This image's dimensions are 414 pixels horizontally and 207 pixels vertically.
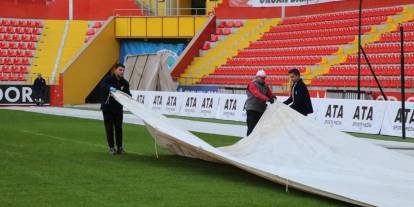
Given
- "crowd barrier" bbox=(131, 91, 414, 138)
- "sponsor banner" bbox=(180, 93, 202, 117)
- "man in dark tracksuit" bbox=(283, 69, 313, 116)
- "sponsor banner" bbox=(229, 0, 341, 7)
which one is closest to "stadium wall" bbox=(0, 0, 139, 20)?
"sponsor banner" bbox=(229, 0, 341, 7)

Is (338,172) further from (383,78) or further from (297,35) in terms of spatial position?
(297,35)

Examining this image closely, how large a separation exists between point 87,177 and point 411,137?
510 inches

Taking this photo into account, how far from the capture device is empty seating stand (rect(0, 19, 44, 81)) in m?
48.5

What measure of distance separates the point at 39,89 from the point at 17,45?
6.38 metres

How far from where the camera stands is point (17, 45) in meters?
50.2

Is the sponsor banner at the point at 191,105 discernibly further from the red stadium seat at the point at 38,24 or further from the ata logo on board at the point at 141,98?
the red stadium seat at the point at 38,24

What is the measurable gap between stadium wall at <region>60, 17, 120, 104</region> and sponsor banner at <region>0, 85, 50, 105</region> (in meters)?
1.35

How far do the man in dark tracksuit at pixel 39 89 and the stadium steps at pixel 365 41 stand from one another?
48.4 ft

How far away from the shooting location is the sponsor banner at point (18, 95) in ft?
149

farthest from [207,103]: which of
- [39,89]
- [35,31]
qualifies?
[35,31]

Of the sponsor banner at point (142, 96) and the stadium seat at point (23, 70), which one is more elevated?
the stadium seat at point (23, 70)

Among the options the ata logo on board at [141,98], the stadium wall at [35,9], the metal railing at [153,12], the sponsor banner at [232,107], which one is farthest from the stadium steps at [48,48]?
the sponsor banner at [232,107]

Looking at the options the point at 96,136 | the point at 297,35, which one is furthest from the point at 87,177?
the point at 297,35

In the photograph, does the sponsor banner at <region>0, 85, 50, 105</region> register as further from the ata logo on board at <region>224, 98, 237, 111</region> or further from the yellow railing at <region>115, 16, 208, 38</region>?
the ata logo on board at <region>224, 98, 237, 111</region>
